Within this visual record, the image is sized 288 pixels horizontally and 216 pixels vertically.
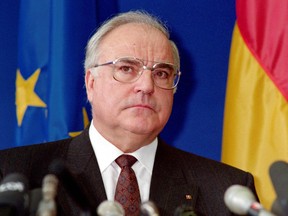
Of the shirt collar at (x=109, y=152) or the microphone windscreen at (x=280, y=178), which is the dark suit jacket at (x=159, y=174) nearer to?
the shirt collar at (x=109, y=152)

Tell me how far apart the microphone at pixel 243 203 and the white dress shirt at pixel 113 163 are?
0.82m

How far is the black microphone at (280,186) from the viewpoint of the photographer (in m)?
0.82

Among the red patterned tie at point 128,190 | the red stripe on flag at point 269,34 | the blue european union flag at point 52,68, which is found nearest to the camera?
the red patterned tie at point 128,190

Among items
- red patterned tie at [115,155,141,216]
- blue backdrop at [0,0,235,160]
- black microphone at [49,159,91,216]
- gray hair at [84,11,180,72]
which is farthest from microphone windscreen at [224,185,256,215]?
blue backdrop at [0,0,235,160]

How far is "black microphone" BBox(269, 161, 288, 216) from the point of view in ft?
2.69

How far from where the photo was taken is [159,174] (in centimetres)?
174

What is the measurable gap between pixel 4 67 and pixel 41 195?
1809 mm

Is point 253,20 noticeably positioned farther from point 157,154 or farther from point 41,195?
point 41,195

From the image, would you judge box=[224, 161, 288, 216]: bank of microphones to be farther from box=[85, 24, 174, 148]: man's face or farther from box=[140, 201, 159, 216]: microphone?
box=[85, 24, 174, 148]: man's face

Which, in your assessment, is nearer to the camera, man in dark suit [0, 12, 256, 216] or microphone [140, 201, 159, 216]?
microphone [140, 201, 159, 216]

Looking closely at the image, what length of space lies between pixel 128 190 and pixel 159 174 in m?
0.17

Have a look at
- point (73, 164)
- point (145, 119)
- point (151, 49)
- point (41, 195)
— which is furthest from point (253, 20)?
point (41, 195)

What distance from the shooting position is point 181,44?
8.71 ft

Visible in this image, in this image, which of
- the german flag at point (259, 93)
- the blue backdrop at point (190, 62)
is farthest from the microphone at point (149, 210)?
the blue backdrop at point (190, 62)
